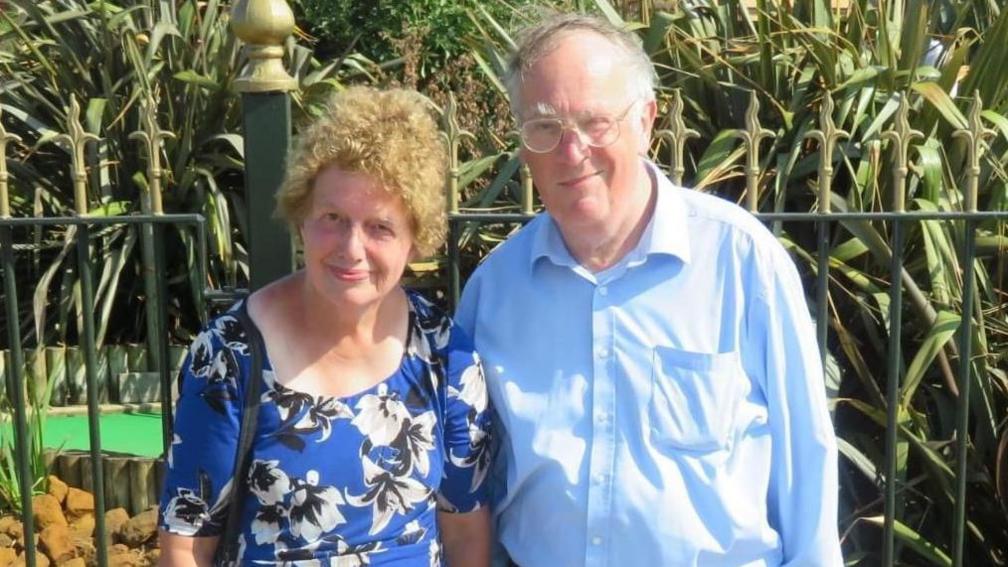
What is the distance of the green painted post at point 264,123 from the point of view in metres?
2.59

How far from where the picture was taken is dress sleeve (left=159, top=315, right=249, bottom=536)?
6.81 feet

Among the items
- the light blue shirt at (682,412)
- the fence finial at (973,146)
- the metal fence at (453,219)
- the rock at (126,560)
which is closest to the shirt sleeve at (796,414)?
the light blue shirt at (682,412)

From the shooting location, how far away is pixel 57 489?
459 cm

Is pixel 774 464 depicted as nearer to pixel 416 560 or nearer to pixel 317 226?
pixel 416 560

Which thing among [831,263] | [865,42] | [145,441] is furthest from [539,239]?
[145,441]

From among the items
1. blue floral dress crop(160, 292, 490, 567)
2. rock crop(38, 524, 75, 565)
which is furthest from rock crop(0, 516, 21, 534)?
blue floral dress crop(160, 292, 490, 567)

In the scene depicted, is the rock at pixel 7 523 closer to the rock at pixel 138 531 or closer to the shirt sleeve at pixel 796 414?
the rock at pixel 138 531

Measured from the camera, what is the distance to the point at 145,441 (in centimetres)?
507

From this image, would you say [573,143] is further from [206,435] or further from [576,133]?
[206,435]

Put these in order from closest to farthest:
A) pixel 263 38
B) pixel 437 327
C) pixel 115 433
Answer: pixel 437 327 → pixel 263 38 → pixel 115 433

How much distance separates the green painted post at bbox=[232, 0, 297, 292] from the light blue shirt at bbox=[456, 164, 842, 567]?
68 cm

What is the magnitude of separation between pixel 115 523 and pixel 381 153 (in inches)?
113

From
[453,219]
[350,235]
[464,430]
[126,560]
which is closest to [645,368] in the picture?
[464,430]

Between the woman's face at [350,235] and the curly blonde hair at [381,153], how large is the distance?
2 centimetres
